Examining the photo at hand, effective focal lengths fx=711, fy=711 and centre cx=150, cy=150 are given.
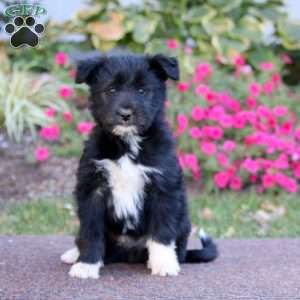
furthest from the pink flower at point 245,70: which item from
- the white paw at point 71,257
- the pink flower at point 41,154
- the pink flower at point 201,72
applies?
the white paw at point 71,257

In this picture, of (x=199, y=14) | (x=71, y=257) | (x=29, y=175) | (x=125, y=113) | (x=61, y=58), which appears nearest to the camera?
(x=125, y=113)

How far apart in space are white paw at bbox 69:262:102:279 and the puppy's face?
89 cm

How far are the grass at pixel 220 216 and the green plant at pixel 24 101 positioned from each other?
1.31 meters

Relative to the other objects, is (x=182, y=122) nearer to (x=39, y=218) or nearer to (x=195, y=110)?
(x=195, y=110)

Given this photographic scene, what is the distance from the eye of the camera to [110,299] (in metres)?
4.13

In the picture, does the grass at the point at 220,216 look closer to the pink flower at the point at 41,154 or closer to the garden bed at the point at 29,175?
the garden bed at the point at 29,175

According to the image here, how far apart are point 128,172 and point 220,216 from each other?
353cm

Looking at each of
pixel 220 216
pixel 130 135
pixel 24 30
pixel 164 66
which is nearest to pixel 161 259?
pixel 130 135

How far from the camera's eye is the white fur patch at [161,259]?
474 centimetres

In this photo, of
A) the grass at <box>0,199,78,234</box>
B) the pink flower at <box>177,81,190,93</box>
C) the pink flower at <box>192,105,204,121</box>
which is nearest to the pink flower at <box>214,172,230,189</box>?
the pink flower at <box>192,105,204,121</box>

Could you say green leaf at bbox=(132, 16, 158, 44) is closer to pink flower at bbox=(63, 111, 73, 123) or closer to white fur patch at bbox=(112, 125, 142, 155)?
pink flower at bbox=(63, 111, 73, 123)

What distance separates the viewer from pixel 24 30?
459 centimetres

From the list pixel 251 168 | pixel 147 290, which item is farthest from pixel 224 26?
pixel 147 290

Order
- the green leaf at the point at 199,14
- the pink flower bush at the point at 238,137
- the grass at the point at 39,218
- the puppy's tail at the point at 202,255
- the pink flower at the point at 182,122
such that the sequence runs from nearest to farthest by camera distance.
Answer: the puppy's tail at the point at 202,255 → the grass at the point at 39,218 → the pink flower bush at the point at 238,137 → the pink flower at the point at 182,122 → the green leaf at the point at 199,14
